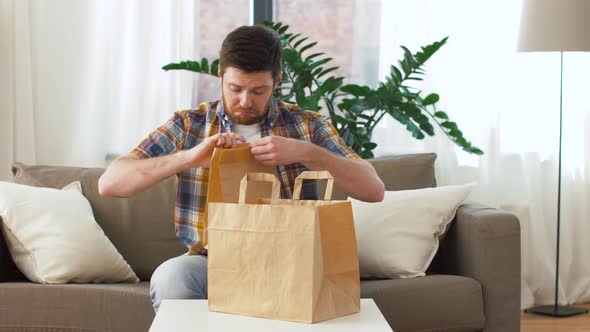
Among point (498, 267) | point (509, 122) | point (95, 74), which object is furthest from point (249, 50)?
point (509, 122)

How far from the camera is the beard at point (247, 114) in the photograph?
7.34 ft

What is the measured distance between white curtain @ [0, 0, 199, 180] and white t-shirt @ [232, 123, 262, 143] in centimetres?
151

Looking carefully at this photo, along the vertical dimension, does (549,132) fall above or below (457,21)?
below

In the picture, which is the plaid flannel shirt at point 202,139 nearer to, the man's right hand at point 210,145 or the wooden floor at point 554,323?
the man's right hand at point 210,145

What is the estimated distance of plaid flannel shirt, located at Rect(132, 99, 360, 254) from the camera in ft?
7.48

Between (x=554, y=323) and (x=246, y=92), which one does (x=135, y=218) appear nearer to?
(x=246, y=92)

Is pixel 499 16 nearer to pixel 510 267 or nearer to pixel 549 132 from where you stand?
pixel 549 132

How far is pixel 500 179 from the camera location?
158 inches

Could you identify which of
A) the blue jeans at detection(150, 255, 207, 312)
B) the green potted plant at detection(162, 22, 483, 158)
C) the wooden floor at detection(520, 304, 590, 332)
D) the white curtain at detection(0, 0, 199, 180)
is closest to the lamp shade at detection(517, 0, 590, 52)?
the green potted plant at detection(162, 22, 483, 158)

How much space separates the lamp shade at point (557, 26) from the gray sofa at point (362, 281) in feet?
2.94

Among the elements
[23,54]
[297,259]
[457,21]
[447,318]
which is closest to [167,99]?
[23,54]

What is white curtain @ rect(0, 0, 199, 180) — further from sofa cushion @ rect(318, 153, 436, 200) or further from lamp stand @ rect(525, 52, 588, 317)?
lamp stand @ rect(525, 52, 588, 317)

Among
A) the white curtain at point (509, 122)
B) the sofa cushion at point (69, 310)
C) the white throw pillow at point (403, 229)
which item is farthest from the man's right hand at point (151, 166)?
the white curtain at point (509, 122)

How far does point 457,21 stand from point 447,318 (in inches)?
66.3
